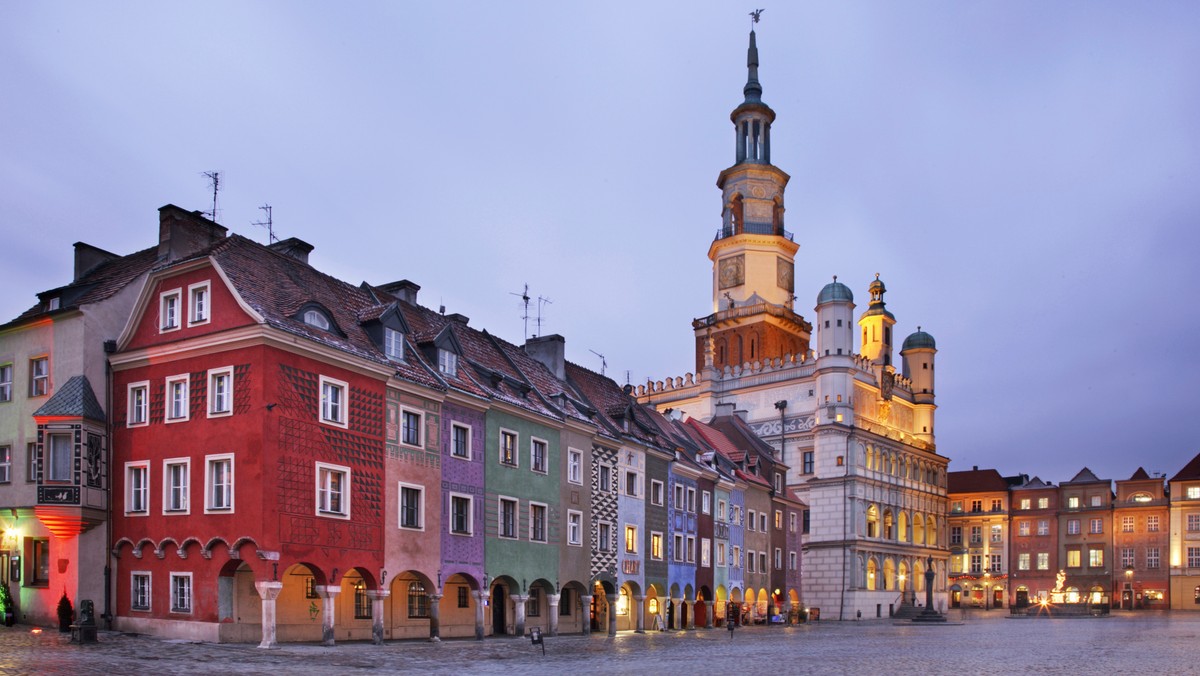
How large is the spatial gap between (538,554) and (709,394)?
51447mm

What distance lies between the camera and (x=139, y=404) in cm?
3475

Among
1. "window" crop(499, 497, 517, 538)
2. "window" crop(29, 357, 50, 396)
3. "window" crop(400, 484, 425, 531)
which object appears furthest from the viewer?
"window" crop(499, 497, 517, 538)

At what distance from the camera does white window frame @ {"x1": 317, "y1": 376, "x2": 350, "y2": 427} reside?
33.4 m

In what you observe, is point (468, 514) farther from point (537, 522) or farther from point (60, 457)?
point (60, 457)

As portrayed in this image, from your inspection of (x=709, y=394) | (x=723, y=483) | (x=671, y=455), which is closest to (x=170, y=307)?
(x=671, y=455)

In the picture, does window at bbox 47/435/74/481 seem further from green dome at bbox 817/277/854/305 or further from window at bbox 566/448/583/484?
green dome at bbox 817/277/854/305

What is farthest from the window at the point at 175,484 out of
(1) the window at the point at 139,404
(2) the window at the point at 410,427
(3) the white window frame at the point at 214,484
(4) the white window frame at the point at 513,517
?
(4) the white window frame at the point at 513,517

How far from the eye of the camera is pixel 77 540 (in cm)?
3422

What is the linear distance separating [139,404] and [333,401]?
6214 millimetres

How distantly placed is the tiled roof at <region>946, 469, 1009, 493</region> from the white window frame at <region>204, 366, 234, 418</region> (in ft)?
321

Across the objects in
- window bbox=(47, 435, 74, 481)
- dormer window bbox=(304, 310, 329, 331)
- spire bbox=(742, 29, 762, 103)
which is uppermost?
spire bbox=(742, 29, 762, 103)

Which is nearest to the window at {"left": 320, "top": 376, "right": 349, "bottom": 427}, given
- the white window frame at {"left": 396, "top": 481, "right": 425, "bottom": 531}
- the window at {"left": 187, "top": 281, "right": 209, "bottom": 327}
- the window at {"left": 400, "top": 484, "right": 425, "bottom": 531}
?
the white window frame at {"left": 396, "top": 481, "right": 425, "bottom": 531}

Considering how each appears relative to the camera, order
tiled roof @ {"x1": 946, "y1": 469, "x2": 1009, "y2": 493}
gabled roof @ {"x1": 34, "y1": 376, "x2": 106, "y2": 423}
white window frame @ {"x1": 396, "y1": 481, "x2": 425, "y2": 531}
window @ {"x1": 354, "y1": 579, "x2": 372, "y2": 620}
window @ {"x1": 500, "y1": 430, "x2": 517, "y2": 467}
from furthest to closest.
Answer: tiled roof @ {"x1": 946, "y1": 469, "x2": 1009, "y2": 493}, window @ {"x1": 500, "y1": 430, "x2": 517, "y2": 467}, white window frame @ {"x1": 396, "y1": 481, "x2": 425, "y2": 531}, window @ {"x1": 354, "y1": 579, "x2": 372, "y2": 620}, gabled roof @ {"x1": 34, "y1": 376, "x2": 106, "y2": 423}

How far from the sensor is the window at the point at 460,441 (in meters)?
39.3
